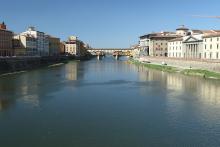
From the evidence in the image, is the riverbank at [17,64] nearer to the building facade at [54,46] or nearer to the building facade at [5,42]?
the building facade at [5,42]

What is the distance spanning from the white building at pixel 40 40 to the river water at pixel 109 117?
7217cm

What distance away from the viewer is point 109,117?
77.0ft

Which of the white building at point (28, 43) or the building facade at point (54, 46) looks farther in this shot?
the building facade at point (54, 46)

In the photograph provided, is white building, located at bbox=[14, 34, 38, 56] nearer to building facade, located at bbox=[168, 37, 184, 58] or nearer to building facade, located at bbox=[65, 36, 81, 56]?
building facade, located at bbox=[168, 37, 184, 58]

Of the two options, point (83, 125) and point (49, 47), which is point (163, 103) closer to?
point (83, 125)

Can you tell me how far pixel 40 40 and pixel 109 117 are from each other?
3651 inches

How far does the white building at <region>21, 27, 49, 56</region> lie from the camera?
107125mm

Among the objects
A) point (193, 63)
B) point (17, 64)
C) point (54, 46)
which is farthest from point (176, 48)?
point (54, 46)

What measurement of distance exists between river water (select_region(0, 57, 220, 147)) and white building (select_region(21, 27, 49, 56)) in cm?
7217

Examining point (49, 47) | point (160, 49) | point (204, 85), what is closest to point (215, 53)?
point (204, 85)

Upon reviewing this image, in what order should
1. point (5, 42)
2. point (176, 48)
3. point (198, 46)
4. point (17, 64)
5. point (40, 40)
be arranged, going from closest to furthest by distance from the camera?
point (17, 64)
point (198, 46)
point (5, 42)
point (176, 48)
point (40, 40)

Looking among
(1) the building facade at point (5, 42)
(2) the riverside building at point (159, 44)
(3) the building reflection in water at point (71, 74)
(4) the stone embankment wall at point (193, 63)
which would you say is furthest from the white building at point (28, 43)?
(4) the stone embankment wall at point (193, 63)

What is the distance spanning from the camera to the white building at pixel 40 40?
107125 mm

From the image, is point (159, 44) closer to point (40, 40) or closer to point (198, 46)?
point (198, 46)
